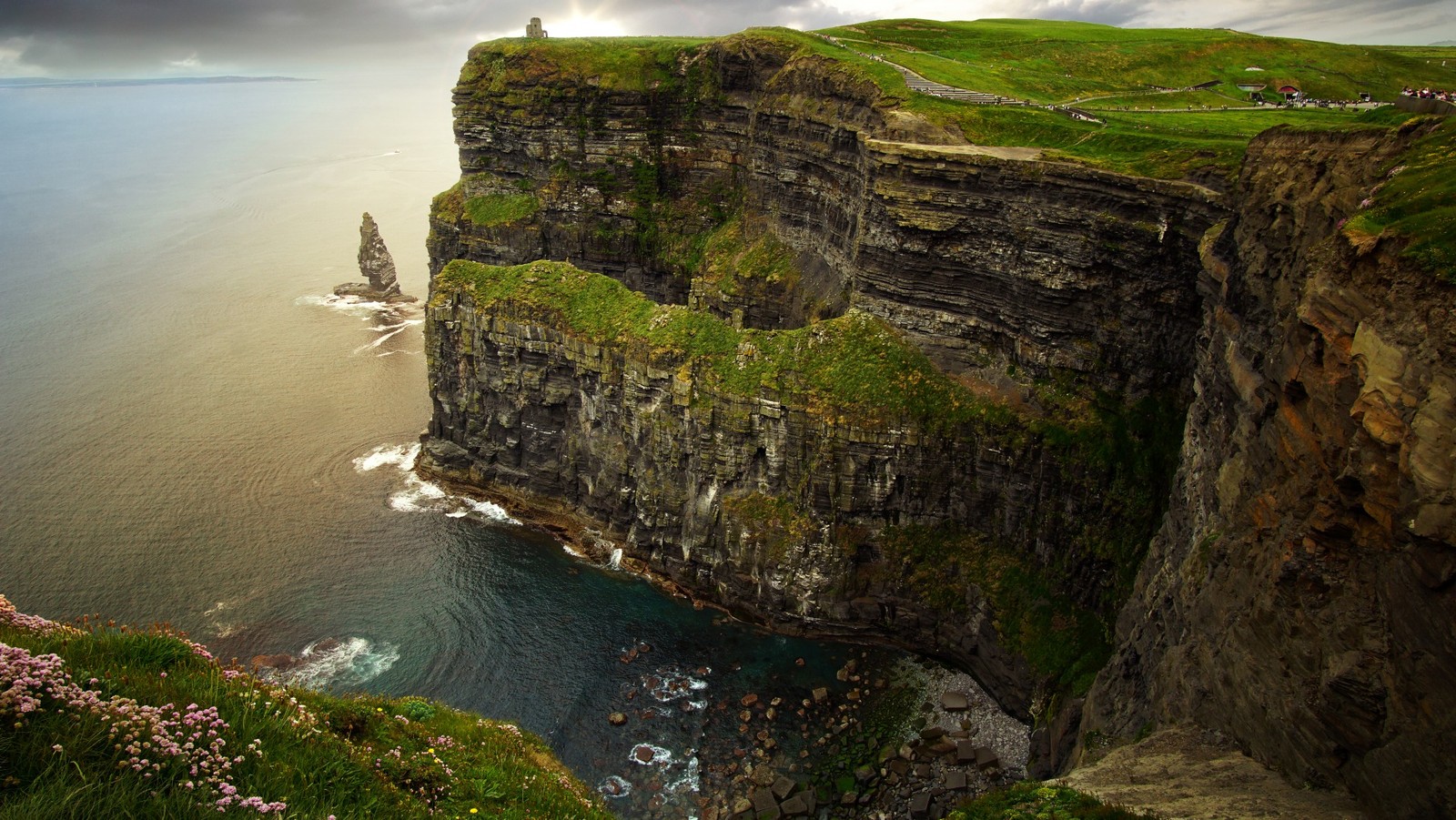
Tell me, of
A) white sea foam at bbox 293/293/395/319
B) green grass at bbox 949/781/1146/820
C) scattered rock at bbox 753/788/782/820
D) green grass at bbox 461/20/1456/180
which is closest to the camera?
green grass at bbox 949/781/1146/820

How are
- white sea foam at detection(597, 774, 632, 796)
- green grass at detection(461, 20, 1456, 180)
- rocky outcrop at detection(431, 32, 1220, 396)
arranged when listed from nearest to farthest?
1. white sea foam at detection(597, 774, 632, 796)
2. rocky outcrop at detection(431, 32, 1220, 396)
3. green grass at detection(461, 20, 1456, 180)

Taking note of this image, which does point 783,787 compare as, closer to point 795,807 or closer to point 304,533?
point 795,807

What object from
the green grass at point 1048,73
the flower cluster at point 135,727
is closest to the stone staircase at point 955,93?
the green grass at point 1048,73

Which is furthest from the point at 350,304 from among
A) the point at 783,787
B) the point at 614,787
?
the point at 783,787

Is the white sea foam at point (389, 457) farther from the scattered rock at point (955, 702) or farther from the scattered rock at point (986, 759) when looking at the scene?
the scattered rock at point (986, 759)

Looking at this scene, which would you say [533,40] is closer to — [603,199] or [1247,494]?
[603,199]

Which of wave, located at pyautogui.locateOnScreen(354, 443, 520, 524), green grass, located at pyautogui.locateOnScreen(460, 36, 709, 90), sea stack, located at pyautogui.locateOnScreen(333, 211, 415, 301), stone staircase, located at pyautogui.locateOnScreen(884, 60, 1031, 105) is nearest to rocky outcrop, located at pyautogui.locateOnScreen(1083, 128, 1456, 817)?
stone staircase, located at pyautogui.locateOnScreen(884, 60, 1031, 105)

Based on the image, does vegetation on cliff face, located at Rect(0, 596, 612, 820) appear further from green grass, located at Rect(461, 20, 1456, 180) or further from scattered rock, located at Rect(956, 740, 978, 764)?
green grass, located at Rect(461, 20, 1456, 180)

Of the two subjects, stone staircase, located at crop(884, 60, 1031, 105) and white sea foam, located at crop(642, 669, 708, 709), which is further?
stone staircase, located at crop(884, 60, 1031, 105)
